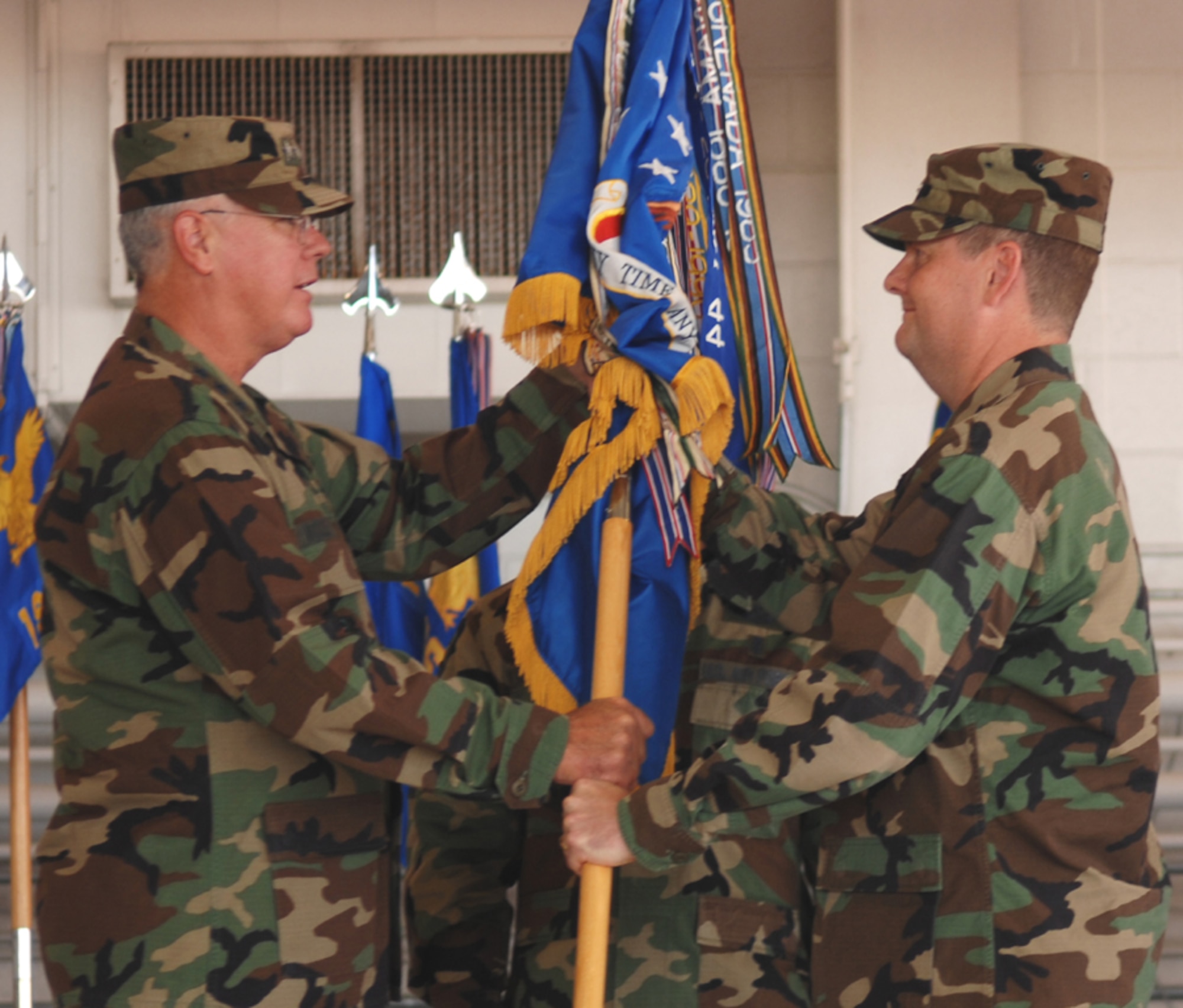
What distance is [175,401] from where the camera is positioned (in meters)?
2.05

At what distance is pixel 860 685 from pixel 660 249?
2.38ft

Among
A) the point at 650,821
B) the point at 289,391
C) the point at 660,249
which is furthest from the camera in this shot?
the point at 289,391

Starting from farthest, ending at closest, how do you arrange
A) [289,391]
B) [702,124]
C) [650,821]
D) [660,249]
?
[289,391] → [702,124] → [660,249] → [650,821]

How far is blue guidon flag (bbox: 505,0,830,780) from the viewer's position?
2.22 m

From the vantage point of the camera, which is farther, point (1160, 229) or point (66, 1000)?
point (1160, 229)

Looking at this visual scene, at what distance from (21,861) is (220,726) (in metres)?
1.82

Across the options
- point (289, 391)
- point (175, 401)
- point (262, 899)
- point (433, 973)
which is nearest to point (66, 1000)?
point (262, 899)

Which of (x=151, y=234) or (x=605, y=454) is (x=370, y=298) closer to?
(x=151, y=234)

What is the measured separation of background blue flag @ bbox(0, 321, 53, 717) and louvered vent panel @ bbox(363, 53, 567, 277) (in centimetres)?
211

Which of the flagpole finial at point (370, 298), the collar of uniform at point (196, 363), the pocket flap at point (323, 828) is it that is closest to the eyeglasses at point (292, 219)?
the collar of uniform at point (196, 363)

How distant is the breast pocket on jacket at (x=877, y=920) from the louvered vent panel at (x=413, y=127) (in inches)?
157

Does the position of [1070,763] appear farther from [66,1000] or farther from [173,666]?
[66,1000]

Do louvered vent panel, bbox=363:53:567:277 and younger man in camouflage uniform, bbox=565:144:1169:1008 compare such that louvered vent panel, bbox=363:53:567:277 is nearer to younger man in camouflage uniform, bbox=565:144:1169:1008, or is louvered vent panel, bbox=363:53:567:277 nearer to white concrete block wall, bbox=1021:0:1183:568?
white concrete block wall, bbox=1021:0:1183:568

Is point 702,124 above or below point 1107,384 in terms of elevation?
above
